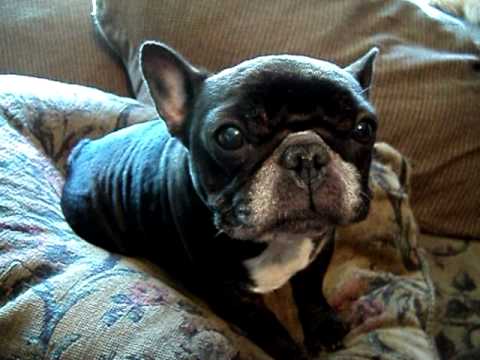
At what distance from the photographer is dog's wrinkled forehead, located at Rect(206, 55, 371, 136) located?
916 mm

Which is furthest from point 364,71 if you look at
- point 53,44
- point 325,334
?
point 53,44

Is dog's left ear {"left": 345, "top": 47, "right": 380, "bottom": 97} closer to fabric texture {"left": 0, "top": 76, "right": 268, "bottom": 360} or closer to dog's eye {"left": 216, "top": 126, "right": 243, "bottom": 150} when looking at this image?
dog's eye {"left": 216, "top": 126, "right": 243, "bottom": 150}

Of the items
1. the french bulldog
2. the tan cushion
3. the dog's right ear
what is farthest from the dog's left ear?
the tan cushion

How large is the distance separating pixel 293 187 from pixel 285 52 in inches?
21.6

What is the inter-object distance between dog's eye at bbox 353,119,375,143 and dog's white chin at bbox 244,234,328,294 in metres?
0.18

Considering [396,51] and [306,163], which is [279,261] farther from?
[396,51]

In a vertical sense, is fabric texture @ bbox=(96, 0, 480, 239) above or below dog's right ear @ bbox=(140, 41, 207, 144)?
below

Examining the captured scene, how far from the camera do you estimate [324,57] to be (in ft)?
4.49

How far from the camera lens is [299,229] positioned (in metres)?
0.92

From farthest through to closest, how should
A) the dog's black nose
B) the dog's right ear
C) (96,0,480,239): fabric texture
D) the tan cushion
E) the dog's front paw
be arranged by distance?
the tan cushion < (96,0,480,239): fabric texture < the dog's front paw < the dog's right ear < the dog's black nose

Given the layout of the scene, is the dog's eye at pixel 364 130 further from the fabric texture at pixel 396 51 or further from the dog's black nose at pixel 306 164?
the fabric texture at pixel 396 51

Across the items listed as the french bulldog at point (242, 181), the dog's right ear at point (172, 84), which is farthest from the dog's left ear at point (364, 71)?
the dog's right ear at point (172, 84)

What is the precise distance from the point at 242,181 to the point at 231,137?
0.06m

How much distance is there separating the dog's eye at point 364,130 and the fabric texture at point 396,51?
0.42 m
